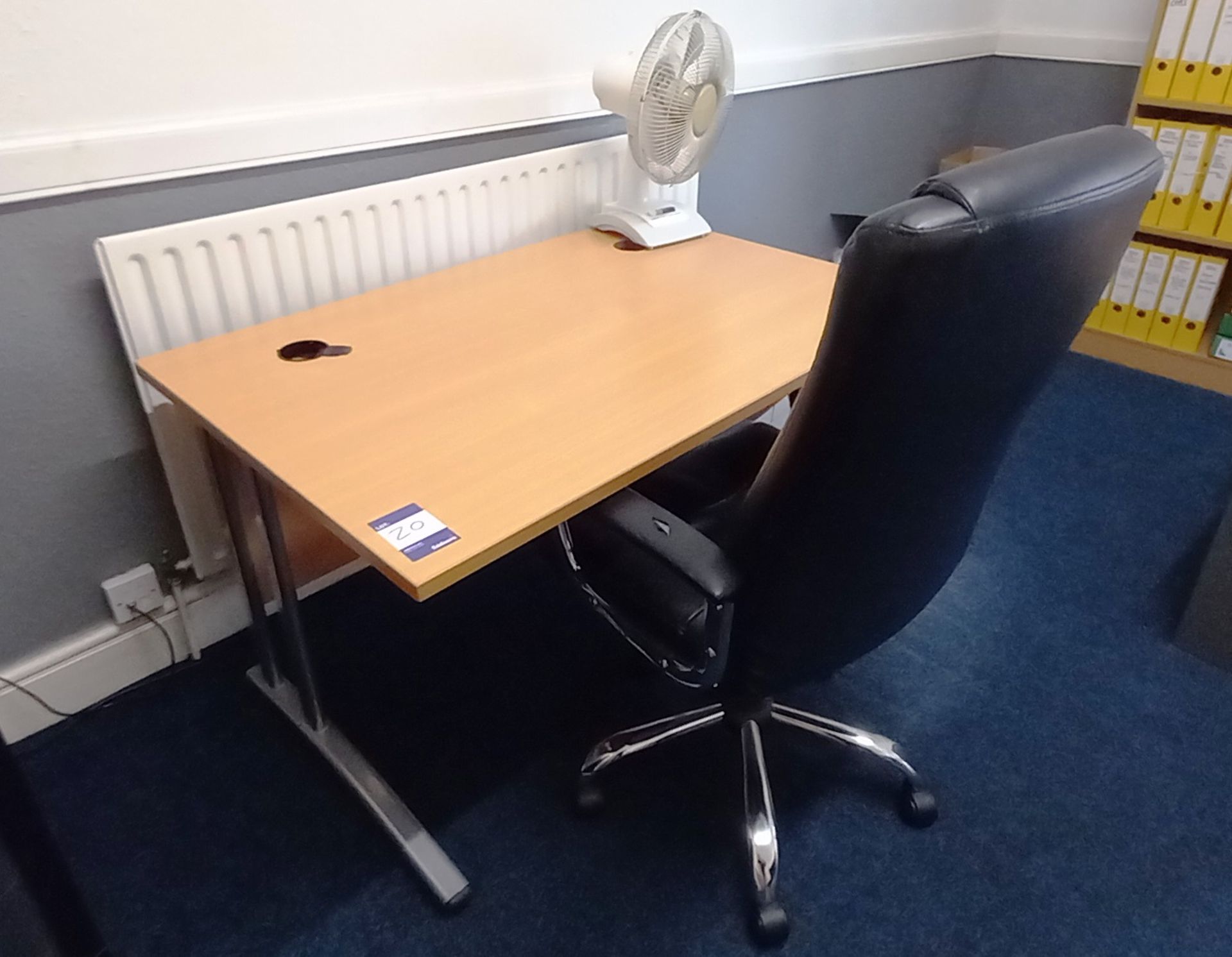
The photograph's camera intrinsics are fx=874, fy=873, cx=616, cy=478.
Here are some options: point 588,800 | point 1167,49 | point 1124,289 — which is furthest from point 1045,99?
point 588,800

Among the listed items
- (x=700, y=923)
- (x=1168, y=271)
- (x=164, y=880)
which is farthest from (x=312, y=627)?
(x=1168, y=271)

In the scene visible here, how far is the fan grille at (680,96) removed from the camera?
152 centimetres

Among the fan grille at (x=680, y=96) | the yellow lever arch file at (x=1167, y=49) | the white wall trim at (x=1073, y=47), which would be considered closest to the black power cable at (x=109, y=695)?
the fan grille at (x=680, y=96)

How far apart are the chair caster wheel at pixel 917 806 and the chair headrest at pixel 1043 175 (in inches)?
37.3

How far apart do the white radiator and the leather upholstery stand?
792 millimetres

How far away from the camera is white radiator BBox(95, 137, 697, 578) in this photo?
1295 millimetres

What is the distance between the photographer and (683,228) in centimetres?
175

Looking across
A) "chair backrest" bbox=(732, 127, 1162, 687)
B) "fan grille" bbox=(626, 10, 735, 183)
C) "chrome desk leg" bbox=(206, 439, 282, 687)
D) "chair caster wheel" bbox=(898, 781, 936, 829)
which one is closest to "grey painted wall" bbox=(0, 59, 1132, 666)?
"chrome desk leg" bbox=(206, 439, 282, 687)

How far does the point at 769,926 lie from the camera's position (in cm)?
118

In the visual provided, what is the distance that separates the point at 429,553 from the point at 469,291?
2.46ft

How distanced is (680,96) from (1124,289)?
1.85 metres

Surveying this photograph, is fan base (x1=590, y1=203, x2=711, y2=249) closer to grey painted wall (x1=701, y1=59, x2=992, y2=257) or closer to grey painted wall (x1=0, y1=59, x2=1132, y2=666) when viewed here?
grey painted wall (x1=0, y1=59, x2=1132, y2=666)

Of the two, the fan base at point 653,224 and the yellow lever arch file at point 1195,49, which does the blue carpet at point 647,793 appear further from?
the yellow lever arch file at point 1195,49

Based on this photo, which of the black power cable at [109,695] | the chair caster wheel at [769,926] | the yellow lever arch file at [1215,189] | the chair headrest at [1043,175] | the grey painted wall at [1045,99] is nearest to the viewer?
the chair headrest at [1043,175]
